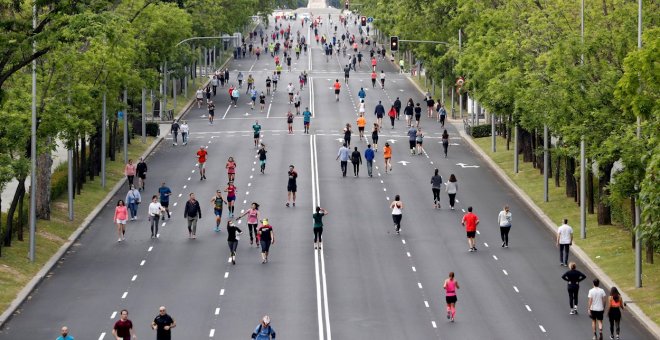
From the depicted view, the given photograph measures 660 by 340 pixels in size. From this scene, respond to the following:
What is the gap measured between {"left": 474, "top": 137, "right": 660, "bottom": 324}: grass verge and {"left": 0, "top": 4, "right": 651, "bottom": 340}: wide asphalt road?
962 mm

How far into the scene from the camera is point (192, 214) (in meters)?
49.3

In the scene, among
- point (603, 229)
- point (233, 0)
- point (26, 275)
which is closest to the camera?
point (26, 275)

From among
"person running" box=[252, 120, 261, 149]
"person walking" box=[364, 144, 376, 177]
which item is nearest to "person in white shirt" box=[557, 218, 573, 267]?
"person walking" box=[364, 144, 376, 177]

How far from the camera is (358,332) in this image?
36844mm

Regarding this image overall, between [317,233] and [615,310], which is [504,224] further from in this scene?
[615,310]

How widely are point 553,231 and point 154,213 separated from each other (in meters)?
13.2

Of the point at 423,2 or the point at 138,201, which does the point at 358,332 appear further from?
the point at 423,2

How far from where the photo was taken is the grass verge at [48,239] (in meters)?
42.8

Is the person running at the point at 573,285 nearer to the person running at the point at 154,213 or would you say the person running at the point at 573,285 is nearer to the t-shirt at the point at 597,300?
the t-shirt at the point at 597,300

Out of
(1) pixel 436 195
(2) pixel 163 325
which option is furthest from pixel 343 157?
(2) pixel 163 325

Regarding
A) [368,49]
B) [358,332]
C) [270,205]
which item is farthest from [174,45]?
[368,49]

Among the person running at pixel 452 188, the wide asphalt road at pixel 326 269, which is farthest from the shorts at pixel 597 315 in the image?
the person running at pixel 452 188

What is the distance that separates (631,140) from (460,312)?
6.44 metres

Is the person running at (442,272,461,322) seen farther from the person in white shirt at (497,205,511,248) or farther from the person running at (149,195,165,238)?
the person running at (149,195,165,238)
